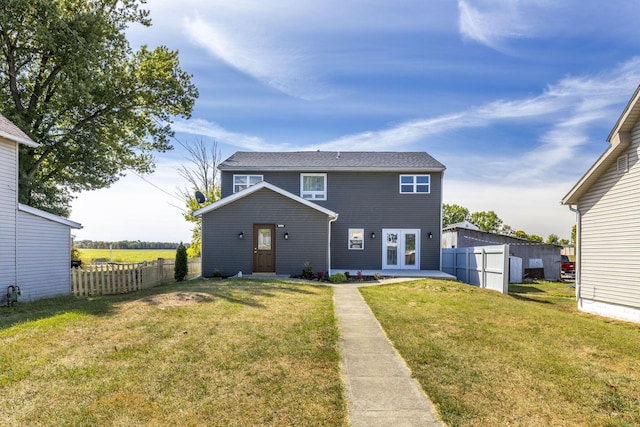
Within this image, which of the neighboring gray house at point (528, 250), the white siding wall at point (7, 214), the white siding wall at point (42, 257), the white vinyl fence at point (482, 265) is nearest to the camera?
the white siding wall at point (7, 214)

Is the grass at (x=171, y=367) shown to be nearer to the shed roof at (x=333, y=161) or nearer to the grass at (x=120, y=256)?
the shed roof at (x=333, y=161)

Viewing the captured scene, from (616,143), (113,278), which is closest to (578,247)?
(616,143)

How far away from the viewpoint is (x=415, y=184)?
2105cm

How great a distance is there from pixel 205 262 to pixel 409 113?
13443 mm

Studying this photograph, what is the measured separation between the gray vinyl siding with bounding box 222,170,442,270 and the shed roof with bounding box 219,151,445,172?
48 centimetres

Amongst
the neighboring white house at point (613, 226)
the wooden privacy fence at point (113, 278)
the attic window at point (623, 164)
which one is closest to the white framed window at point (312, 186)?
the wooden privacy fence at point (113, 278)

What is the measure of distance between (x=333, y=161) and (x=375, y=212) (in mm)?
3828

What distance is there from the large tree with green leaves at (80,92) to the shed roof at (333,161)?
4.76 metres

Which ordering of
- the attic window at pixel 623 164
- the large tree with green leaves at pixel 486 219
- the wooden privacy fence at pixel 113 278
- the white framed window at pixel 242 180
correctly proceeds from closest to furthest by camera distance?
1. the attic window at pixel 623 164
2. the wooden privacy fence at pixel 113 278
3. the white framed window at pixel 242 180
4. the large tree with green leaves at pixel 486 219

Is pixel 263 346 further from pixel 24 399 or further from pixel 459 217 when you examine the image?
pixel 459 217

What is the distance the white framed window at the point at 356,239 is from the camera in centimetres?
2116

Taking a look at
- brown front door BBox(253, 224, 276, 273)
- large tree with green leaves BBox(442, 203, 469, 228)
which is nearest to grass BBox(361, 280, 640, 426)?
brown front door BBox(253, 224, 276, 273)

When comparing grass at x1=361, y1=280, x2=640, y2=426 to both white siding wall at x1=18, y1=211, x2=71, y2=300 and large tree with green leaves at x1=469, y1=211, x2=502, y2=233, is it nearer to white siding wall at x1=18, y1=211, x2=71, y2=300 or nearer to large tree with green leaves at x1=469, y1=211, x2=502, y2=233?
white siding wall at x1=18, y1=211, x2=71, y2=300

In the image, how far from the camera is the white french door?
2103 centimetres
